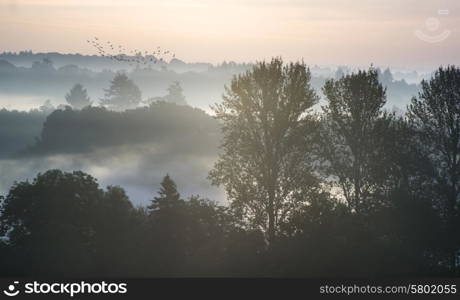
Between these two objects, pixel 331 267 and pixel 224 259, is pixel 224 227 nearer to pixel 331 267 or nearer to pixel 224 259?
pixel 224 259

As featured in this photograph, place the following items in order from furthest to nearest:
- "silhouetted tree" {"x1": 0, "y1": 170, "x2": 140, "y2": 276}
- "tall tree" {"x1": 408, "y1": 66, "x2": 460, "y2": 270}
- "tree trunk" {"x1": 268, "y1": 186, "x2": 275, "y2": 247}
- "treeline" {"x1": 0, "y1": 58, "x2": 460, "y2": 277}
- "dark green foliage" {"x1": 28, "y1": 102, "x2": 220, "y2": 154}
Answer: "dark green foliage" {"x1": 28, "y1": 102, "x2": 220, "y2": 154} → "tall tree" {"x1": 408, "y1": 66, "x2": 460, "y2": 270} → "tree trunk" {"x1": 268, "y1": 186, "x2": 275, "y2": 247} → "silhouetted tree" {"x1": 0, "y1": 170, "x2": 140, "y2": 276} → "treeline" {"x1": 0, "y1": 58, "x2": 460, "y2": 277}

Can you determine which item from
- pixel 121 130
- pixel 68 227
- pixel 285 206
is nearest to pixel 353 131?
pixel 285 206

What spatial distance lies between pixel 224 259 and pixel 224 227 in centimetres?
543

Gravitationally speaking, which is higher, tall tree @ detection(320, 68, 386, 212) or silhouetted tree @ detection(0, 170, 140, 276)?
tall tree @ detection(320, 68, 386, 212)

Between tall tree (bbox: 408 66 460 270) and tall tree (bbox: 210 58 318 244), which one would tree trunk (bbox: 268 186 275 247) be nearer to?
tall tree (bbox: 210 58 318 244)

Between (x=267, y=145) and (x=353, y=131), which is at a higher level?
(x=353, y=131)

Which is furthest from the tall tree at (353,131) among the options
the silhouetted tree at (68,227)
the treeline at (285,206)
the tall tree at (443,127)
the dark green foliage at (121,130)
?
the dark green foliage at (121,130)

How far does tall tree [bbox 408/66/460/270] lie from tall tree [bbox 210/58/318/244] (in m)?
10.6

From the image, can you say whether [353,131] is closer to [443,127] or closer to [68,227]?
[443,127]

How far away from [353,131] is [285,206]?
9.46 metres

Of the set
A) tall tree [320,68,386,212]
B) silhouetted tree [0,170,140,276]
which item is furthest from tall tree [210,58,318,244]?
silhouetted tree [0,170,140,276]

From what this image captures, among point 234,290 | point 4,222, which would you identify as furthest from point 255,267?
point 4,222

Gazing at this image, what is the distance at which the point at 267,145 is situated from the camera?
39.5m

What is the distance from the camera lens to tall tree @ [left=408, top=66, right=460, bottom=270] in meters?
42.7
